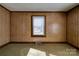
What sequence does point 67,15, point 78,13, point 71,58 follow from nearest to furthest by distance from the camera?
point 71,58 < point 78,13 < point 67,15

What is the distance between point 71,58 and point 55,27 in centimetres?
651

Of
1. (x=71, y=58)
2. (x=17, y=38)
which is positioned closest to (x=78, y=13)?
(x=71, y=58)

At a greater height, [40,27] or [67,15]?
[67,15]

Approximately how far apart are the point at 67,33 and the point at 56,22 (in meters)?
1.14

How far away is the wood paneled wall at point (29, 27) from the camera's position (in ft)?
30.8

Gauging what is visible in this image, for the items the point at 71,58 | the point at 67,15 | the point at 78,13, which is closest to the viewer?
the point at 71,58

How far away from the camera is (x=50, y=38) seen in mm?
9445

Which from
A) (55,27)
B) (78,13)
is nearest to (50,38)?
(55,27)

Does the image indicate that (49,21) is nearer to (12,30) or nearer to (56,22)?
(56,22)

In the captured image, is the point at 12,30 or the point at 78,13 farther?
the point at 12,30

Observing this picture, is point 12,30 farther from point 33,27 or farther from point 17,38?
point 33,27

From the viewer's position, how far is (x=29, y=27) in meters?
9.40

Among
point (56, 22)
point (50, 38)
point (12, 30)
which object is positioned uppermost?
point (56, 22)

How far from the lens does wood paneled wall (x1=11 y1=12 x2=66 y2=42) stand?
30.8 ft
